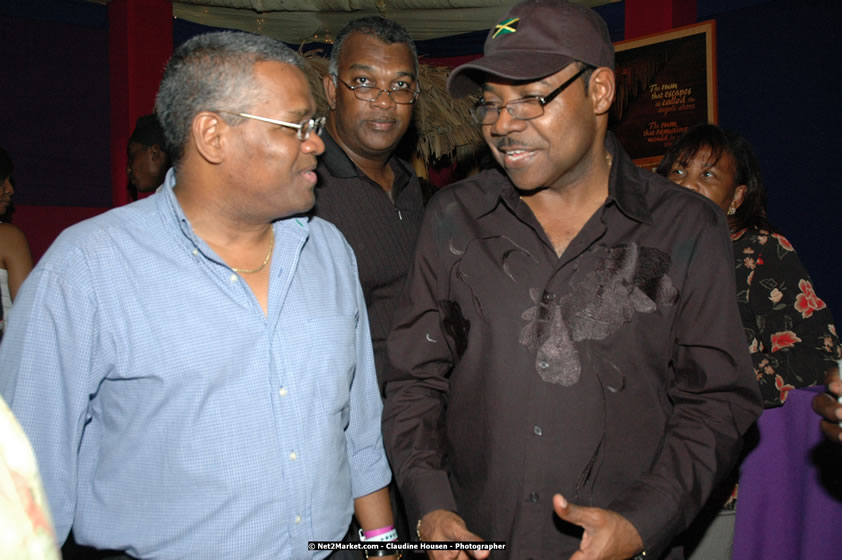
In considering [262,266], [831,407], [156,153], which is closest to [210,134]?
[262,266]

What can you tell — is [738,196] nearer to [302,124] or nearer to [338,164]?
[338,164]

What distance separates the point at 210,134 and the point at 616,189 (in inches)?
41.4

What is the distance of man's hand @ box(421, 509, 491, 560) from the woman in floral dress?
5.33 ft

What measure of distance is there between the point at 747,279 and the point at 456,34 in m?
5.86

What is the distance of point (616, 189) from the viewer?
1770 mm

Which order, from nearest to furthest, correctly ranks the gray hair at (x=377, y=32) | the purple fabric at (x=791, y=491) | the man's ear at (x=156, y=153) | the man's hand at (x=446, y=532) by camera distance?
the man's hand at (x=446, y=532) < the purple fabric at (x=791, y=491) < the gray hair at (x=377, y=32) < the man's ear at (x=156, y=153)

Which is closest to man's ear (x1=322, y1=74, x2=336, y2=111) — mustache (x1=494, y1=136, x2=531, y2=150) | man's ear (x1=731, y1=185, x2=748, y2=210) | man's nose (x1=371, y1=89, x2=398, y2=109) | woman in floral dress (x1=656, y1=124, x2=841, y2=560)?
man's nose (x1=371, y1=89, x2=398, y2=109)

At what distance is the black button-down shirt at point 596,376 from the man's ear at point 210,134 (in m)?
0.67

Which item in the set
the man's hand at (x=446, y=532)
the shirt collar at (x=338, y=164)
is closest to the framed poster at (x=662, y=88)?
the shirt collar at (x=338, y=164)

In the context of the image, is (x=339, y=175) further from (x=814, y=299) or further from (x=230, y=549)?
(x=814, y=299)

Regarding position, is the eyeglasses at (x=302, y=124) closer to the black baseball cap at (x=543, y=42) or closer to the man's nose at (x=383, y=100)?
the black baseball cap at (x=543, y=42)

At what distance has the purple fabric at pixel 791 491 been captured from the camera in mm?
2633

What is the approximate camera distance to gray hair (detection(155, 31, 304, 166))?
1.74m

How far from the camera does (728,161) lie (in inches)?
125
